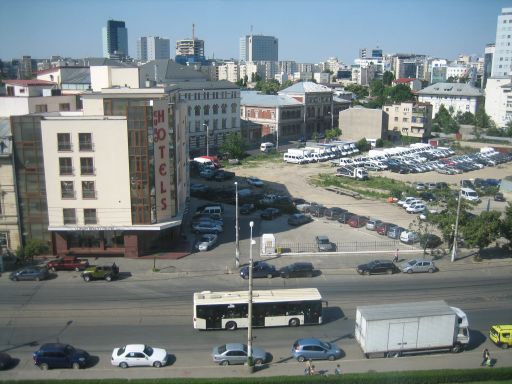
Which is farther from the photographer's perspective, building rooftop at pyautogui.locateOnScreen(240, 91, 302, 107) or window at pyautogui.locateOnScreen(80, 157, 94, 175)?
building rooftop at pyautogui.locateOnScreen(240, 91, 302, 107)

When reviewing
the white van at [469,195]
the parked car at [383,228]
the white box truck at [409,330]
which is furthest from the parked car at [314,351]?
the white van at [469,195]

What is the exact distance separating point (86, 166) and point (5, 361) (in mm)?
15783

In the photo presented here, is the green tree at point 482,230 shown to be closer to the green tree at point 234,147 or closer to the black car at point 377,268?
the black car at point 377,268

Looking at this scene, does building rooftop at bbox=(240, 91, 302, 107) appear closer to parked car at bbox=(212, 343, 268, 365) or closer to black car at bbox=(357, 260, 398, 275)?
black car at bbox=(357, 260, 398, 275)

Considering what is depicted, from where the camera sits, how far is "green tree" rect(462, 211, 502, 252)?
35.4 m

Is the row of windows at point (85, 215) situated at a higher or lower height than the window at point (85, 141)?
lower

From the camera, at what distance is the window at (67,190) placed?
35219 mm

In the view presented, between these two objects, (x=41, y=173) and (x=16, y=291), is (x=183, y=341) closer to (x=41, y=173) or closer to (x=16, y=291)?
(x=16, y=291)

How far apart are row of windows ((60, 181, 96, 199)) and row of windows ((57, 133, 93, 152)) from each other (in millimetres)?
2255

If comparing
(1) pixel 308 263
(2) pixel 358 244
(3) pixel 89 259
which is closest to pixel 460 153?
(2) pixel 358 244

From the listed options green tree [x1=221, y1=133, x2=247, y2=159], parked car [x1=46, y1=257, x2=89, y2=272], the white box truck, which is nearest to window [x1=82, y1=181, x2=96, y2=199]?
parked car [x1=46, y1=257, x2=89, y2=272]

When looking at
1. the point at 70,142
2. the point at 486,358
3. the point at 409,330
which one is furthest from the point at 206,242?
the point at 486,358

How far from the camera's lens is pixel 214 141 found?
82938 mm

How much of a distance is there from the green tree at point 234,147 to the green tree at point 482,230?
43.9 metres
